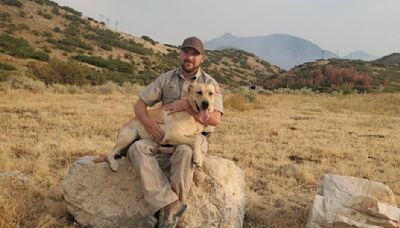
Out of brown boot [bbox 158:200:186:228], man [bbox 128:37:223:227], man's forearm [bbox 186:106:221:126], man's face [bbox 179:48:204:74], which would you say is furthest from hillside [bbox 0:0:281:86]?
brown boot [bbox 158:200:186:228]

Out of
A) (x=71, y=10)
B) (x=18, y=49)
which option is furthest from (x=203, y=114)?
(x=71, y=10)

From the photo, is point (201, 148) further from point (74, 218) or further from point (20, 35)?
point (20, 35)

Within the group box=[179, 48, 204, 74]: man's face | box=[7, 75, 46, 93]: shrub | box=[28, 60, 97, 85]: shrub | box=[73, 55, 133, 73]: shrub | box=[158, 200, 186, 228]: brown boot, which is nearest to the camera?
box=[158, 200, 186, 228]: brown boot

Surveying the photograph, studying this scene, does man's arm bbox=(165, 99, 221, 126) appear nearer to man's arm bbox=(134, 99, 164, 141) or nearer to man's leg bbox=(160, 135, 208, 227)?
man's arm bbox=(134, 99, 164, 141)

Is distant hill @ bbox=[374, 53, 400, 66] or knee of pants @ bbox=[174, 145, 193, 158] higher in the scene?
distant hill @ bbox=[374, 53, 400, 66]

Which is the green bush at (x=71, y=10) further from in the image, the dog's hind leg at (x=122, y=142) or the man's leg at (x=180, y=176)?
the man's leg at (x=180, y=176)

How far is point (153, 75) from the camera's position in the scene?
1330 inches

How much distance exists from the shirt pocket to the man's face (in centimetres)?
31

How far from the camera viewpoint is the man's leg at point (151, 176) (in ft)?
14.5

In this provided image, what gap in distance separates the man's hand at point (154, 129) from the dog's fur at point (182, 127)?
0.08 meters

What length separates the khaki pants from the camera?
4.42 meters

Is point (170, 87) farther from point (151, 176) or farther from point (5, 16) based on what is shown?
point (5, 16)

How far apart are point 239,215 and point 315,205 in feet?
2.97

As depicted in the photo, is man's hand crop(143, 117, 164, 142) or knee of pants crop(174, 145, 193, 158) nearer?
knee of pants crop(174, 145, 193, 158)
